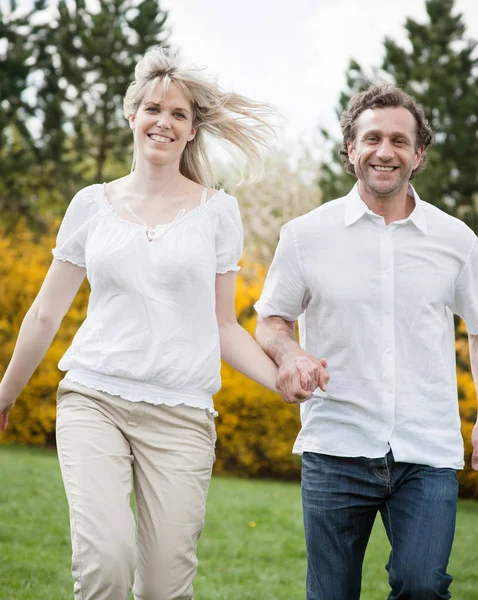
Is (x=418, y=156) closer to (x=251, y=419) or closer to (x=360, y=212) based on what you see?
(x=360, y=212)

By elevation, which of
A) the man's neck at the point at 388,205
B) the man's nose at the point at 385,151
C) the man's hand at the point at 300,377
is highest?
the man's nose at the point at 385,151

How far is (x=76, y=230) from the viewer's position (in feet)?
12.4

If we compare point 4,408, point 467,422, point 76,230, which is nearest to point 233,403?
point 467,422

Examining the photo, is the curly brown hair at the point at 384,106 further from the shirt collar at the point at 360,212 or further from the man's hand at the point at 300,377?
the man's hand at the point at 300,377

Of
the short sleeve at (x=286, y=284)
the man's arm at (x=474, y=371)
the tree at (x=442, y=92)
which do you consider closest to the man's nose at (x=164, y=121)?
the short sleeve at (x=286, y=284)

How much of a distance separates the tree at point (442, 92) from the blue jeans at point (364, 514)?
16.2m

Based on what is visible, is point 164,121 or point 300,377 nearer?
point 300,377

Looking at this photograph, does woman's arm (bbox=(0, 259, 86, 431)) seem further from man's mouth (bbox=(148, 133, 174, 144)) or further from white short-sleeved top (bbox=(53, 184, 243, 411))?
man's mouth (bbox=(148, 133, 174, 144))

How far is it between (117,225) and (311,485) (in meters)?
1.27

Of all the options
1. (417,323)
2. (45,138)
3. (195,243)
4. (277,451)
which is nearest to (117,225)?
(195,243)

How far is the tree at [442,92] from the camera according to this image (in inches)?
785

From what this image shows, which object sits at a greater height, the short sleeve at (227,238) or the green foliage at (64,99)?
the green foliage at (64,99)

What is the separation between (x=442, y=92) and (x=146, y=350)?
1799 cm

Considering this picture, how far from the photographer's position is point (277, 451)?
42.0 feet
